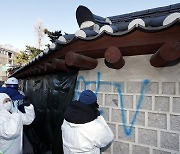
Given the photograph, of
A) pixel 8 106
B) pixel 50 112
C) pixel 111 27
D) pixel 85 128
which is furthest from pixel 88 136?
pixel 50 112

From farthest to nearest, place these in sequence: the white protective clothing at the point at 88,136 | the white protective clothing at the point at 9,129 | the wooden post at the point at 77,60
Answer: the white protective clothing at the point at 9,129 < the wooden post at the point at 77,60 < the white protective clothing at the point at 88,136

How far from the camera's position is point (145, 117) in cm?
292

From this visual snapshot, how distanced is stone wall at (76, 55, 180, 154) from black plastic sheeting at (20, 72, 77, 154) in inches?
38.5

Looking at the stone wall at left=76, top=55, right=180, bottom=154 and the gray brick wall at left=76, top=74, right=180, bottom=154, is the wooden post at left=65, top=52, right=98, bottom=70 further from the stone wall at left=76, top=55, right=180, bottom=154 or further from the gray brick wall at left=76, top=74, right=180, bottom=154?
the gray brick wall at left=76, top=74, right=180, bottom=154

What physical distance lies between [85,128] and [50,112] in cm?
257

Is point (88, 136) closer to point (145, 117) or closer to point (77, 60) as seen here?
point (145, 117)

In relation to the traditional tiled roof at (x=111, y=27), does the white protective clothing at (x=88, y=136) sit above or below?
below

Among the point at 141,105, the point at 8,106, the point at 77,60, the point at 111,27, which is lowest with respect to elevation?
the point at 8,106

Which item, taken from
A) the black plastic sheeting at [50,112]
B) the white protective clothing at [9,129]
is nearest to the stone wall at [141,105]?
the black plastic sheeting at [50,112]

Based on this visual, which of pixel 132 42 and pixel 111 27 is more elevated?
pixel 111 27

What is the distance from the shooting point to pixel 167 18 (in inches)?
80.0

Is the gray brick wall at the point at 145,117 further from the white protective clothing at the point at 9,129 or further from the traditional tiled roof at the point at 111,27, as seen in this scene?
the white protective clothing at the point at 9,129

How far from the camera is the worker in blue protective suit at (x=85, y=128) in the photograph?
265cm

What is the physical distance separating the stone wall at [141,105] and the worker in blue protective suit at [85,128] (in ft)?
1.70
